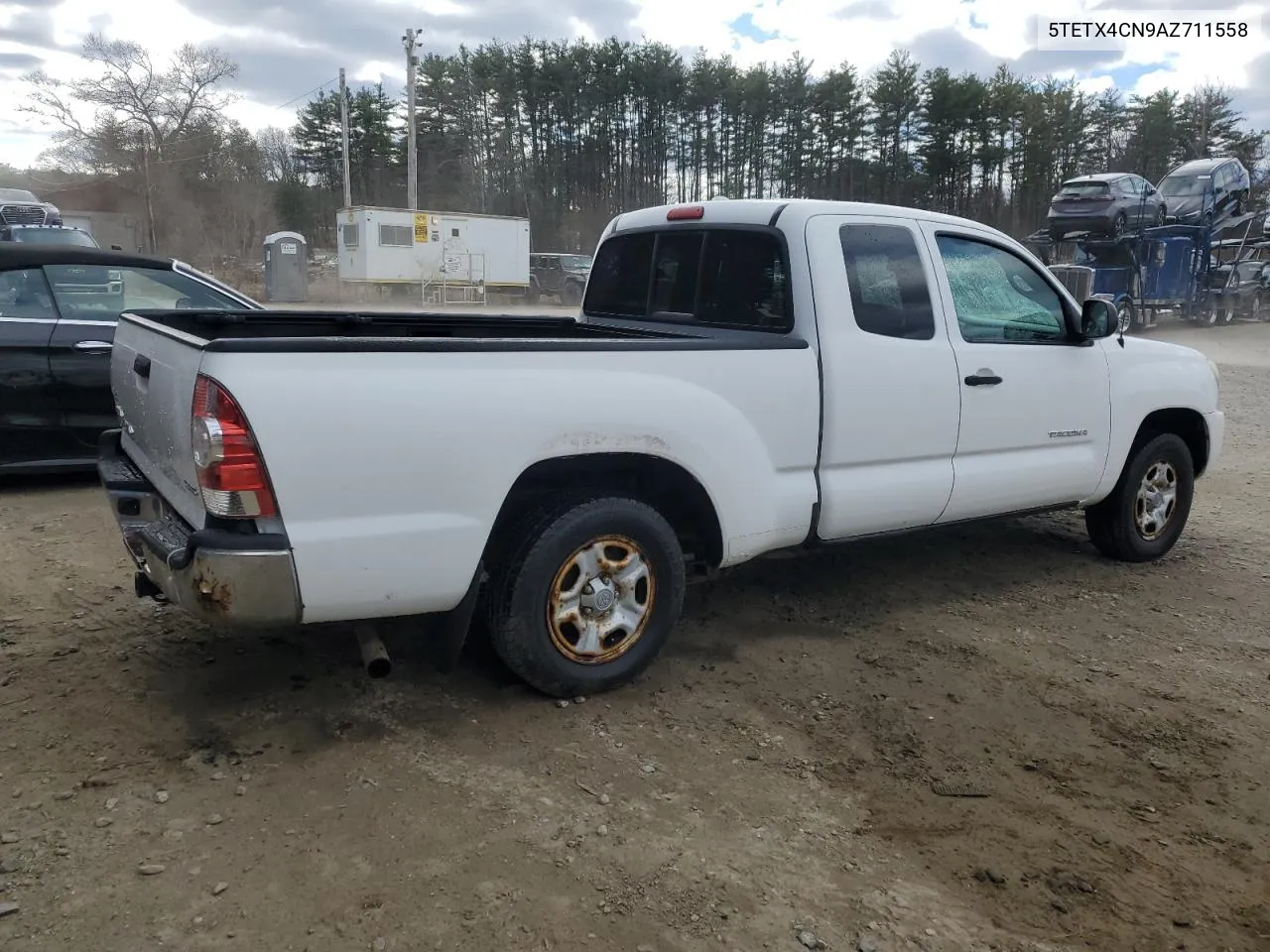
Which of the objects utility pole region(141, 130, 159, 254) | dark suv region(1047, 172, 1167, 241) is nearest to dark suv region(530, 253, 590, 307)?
dark suv region(1047, 172, 1167, 241)

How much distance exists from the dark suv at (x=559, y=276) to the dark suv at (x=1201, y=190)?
17242mm

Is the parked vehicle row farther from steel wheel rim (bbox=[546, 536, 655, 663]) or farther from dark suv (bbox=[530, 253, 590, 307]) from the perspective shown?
steel wheel rim (bbox=[546, 536, 655, 663])

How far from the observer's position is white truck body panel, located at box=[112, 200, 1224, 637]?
3020mm

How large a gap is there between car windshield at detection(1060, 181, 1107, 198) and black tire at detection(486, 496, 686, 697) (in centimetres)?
2185

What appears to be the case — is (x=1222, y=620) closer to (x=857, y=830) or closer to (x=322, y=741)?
(x=857, y=830)

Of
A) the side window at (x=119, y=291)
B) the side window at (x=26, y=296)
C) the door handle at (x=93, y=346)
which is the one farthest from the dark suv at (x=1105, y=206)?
the side window at (x=26, y=296)

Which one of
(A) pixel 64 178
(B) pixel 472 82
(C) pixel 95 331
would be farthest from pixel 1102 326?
(A) pixel 64 178

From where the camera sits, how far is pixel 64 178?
5625cm

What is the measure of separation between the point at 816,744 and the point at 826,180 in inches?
1946

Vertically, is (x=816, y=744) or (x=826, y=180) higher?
(x=826, y=180)

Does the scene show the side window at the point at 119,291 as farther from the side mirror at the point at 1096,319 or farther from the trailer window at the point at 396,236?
the trailer window at the point at 396,236

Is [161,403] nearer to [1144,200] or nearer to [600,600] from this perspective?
[600,600]

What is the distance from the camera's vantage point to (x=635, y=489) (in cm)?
392

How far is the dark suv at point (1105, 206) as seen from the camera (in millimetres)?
22062
